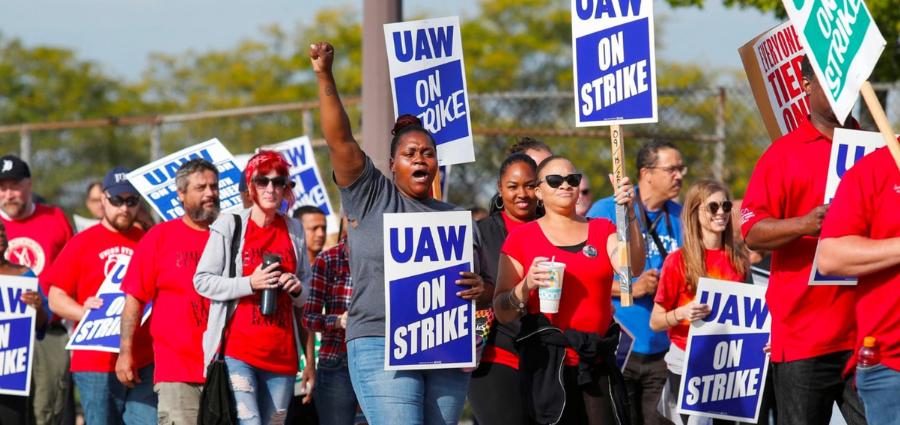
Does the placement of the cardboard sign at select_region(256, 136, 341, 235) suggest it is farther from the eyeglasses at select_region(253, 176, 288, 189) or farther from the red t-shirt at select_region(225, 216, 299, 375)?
the eyeglasses at select_region(253, 176, 288, 189)

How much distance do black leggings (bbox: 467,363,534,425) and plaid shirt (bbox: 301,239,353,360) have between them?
3.45 feet

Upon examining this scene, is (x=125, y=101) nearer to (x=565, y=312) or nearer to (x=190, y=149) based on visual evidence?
(x=190, y=149)

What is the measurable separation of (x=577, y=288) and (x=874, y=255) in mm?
1846

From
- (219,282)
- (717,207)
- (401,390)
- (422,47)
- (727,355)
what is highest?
(422,47)

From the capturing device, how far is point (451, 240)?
206 inches

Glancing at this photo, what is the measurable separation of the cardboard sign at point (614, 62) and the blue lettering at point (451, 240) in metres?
1.13

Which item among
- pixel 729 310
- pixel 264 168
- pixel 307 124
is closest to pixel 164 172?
pixel 264 168

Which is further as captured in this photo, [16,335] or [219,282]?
[16,335]

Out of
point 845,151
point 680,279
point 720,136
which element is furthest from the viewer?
point 720,136

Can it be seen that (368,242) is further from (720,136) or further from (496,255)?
(720,136)

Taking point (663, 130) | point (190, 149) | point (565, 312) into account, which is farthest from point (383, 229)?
point (663, 130)

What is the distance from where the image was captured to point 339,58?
4406 cm

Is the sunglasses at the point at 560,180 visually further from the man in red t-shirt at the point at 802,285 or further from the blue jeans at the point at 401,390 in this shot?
the blue jeans at the point at 401,390

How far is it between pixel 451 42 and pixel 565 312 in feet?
6.57
